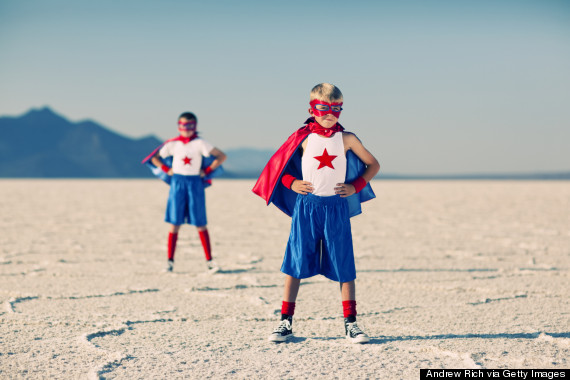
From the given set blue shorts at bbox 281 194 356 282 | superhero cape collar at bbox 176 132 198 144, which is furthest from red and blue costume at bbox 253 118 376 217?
superhero cape collar at bbox 176 132 198 144


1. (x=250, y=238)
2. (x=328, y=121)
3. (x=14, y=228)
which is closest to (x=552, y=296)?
(x=328, y=121)

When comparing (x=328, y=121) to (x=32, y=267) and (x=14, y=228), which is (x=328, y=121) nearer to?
(x=32, y=267)

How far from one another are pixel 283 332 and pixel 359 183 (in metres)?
0.92

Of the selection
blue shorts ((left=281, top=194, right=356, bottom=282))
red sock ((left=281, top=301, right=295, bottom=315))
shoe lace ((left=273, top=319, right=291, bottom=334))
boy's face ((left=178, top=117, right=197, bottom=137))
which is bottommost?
shoe lace ((left=273, top=319, right=291, bottom=334))

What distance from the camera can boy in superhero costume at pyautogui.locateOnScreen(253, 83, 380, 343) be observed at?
3.15 m

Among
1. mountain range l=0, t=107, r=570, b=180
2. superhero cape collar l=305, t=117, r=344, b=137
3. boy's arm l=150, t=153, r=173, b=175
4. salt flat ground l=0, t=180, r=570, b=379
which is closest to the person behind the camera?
salt flat ground l=0, t=180, r=570, b=379

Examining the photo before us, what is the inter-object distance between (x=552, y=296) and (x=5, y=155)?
114214mm

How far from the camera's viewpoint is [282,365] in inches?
108

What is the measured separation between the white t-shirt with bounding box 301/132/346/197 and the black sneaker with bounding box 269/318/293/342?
0.74 metres

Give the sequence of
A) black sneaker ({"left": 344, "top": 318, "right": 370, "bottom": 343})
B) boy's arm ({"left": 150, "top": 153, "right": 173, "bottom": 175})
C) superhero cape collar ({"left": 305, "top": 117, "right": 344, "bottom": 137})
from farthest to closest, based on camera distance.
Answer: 1. boy's arm ({"left": 150, "top": 153, "right": 173, "bottom": 175})
2. superhero cape collar ({"left": 305, "top": 117, "right": 344, "bottom": 137})
3. black sneaker ({"left": 344, "top": 318, "right": 370, "bottom": 343})

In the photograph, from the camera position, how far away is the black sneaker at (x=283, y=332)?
3.12 metres

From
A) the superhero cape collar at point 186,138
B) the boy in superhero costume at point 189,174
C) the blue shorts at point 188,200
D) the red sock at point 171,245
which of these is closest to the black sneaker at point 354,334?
the boy in superhero costume at point 189,174

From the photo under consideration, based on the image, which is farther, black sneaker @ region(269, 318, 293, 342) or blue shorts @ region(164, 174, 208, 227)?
blue shorts @ region(164, 174, 208, 227)

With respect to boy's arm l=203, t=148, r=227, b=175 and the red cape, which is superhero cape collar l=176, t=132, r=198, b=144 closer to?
boy's arm l=203, t=148, r=227, b=175
